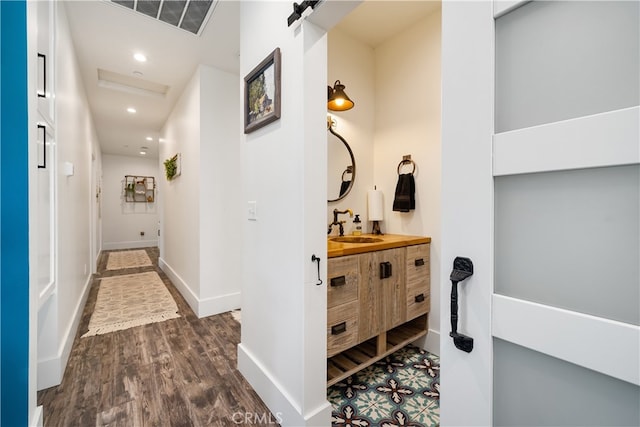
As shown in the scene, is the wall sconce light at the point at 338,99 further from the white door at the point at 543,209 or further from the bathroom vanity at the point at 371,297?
the white door at the point at 543,209

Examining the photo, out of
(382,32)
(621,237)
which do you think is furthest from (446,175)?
(382,32)

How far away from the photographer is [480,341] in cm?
63

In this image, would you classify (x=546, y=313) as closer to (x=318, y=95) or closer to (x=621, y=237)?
(x=621, y=237)

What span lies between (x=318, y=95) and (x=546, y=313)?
4.00ft

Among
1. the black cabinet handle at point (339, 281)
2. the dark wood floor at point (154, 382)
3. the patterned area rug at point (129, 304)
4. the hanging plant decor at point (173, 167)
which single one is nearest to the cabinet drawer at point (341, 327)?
the black cabinet handle at point (339, 281)

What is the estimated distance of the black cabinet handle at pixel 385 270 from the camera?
5.90 feet

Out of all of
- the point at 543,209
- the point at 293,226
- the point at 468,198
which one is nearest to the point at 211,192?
the point at 293,226

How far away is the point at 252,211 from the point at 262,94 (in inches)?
28.4

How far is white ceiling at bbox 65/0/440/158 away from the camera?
2.14 meters

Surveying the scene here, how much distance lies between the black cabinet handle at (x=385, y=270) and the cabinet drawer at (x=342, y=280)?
0.72ft

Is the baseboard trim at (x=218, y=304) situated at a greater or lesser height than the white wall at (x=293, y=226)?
→ lesser

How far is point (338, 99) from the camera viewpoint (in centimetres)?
222

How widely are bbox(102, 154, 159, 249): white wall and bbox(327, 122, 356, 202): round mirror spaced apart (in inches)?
257

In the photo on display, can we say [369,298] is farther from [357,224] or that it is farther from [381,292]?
[357,224]
